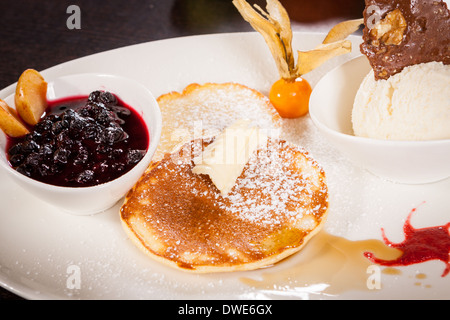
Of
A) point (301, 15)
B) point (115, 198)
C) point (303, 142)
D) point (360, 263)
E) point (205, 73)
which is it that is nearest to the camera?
point (360, 263)

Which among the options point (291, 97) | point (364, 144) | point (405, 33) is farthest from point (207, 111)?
point (405, 33)

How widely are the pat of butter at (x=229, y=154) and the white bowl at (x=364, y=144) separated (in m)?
0.22

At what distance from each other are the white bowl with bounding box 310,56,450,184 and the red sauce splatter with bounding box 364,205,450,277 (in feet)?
0.56

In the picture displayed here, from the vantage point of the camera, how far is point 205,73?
6.79ft

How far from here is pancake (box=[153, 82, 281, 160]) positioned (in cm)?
175

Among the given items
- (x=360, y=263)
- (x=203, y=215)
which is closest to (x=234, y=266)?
(x=203, y=215)

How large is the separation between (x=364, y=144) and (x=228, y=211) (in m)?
0.45

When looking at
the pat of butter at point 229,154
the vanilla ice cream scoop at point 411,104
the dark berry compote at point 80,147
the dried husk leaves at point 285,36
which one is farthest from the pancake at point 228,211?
the dried husk leaves at point 285,36

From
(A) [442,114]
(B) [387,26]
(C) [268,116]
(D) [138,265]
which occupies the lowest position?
(D) [138,265]

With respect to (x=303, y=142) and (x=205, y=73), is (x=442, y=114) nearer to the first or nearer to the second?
(x=303, y=142)

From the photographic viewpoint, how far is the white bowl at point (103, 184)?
1362 mm

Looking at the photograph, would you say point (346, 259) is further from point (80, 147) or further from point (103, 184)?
point (80, 147)
